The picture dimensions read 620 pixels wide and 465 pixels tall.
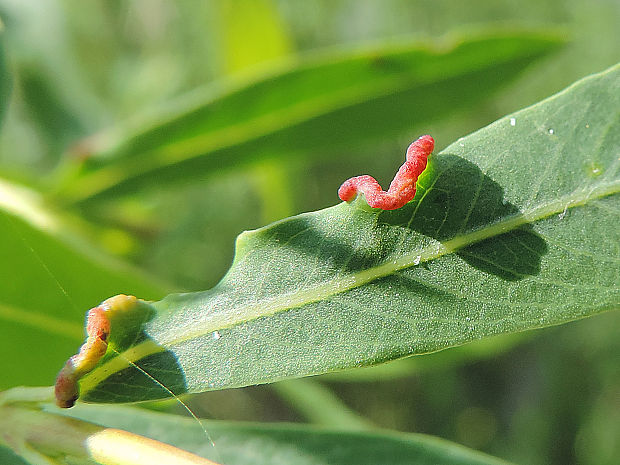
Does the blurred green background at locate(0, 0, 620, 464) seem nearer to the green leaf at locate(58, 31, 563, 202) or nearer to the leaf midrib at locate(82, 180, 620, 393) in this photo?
the green leaf at locate(58, 31, 563, 202)

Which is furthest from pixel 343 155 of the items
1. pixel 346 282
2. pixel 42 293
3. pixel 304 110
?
pixel 346 282

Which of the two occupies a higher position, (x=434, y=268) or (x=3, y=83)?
(x=3, y=83)

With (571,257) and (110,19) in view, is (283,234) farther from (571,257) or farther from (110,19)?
(110,19)

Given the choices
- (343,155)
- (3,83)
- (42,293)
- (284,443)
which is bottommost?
(284,443)

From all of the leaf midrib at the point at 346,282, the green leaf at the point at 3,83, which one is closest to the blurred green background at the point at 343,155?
the green leaf at the point at 3,83

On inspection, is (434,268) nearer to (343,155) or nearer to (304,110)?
(304,110)

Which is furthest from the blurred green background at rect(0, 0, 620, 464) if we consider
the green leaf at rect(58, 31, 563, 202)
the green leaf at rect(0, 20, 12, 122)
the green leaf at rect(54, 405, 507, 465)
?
the green leaf at rect(54, 405, 507, 465)
